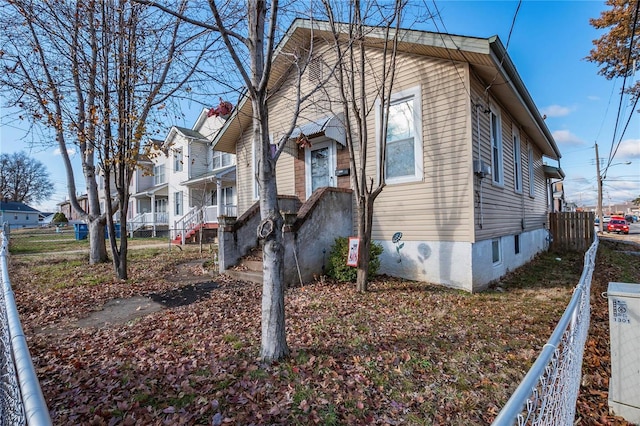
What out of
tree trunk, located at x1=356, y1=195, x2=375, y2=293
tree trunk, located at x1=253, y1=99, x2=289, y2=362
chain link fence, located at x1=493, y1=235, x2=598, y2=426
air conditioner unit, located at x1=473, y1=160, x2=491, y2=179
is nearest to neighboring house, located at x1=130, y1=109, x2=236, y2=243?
tree trunk, located at x1=356, y1=195, x2=375, y2=293

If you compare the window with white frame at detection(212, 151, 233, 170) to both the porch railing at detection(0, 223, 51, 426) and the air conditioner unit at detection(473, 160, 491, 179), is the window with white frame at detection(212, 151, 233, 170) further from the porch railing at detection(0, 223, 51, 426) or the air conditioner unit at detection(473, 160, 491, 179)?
the porch railing at detection(0, 223, 51, 426)

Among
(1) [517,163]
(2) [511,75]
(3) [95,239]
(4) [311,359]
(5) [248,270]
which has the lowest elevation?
(4) [311,359]

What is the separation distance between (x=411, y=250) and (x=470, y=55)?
4104 mm

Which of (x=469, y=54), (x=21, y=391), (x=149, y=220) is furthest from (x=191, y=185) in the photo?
(x=21, y=391)

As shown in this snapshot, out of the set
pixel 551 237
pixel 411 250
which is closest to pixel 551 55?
pixel 411 250

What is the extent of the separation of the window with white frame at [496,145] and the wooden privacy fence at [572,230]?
7405mm

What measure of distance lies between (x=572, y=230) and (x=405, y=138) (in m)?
11.0

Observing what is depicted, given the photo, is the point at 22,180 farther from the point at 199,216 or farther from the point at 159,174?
the point at 199,216

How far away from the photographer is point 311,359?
10.8ft

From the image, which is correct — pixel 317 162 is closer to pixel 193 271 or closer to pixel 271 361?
pixel 193 271

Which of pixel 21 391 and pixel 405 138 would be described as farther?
pixel 405 138

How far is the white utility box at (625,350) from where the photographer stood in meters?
2.42

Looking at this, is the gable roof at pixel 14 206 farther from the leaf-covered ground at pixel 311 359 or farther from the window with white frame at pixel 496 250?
the window with white frame at pixel 496 250

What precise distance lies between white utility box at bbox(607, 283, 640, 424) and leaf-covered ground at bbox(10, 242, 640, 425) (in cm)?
16
